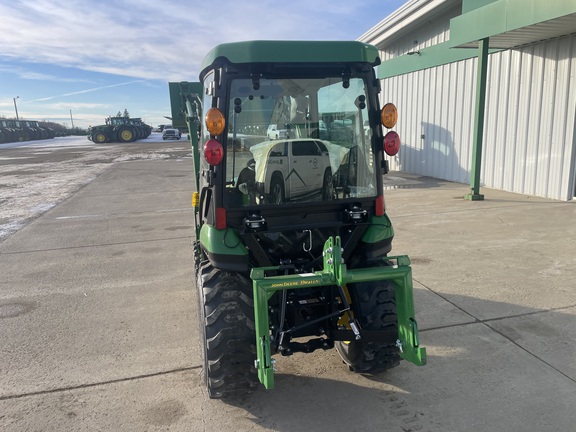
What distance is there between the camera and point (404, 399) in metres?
3.05

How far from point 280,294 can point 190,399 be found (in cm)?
102

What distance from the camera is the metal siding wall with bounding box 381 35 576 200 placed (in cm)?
919

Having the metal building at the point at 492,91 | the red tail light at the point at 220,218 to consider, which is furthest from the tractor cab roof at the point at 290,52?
the metal building at the point at 492,91

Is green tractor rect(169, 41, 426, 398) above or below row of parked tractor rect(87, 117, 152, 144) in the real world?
below

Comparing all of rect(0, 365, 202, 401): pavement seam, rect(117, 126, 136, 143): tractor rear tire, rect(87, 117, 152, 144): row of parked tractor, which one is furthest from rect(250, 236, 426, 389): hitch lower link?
rect(87, 117, 152, 144): row of parked tractor

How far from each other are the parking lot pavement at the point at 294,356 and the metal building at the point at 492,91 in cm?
284

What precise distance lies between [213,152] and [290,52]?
78 cm

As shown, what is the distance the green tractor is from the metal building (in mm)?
6414

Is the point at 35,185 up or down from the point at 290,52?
down

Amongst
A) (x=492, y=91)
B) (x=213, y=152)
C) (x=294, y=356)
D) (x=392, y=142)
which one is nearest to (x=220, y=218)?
(x=213, y=152)

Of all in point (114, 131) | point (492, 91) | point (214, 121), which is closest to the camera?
point (214, 121)

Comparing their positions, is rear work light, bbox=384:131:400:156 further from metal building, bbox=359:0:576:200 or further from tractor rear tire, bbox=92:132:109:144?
tractor rear tire, bbox=92:132:109:144

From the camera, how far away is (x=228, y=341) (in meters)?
2.80

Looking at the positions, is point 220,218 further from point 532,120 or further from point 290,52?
point 532,120
